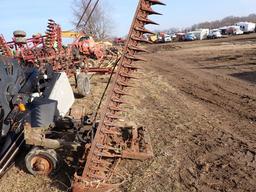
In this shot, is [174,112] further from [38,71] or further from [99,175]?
[99,175]

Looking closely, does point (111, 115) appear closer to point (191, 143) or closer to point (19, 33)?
point (191, 143)

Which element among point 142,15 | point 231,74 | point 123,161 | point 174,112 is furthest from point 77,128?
point 231,74

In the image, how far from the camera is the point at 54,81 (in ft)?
21.4

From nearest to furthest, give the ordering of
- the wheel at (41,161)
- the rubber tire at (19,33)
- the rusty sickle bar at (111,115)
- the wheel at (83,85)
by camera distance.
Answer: the rusty sickle bar at (111,115) < the wheel at (41,161) < the wheel at (83,85) < the rubber tire at (19,33)

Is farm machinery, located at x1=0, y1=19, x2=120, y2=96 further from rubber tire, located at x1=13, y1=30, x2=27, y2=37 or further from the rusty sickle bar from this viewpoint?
the rusty sickle bar

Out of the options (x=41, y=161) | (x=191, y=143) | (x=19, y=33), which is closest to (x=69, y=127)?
(x=41, y=161)

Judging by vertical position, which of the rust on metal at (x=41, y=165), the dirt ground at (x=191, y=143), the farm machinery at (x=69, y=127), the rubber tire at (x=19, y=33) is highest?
the rubber tire at (x=19, y=33)

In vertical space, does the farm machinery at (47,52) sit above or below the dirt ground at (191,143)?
above

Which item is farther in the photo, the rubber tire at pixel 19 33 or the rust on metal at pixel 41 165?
the rubber tire at pixel 19 33

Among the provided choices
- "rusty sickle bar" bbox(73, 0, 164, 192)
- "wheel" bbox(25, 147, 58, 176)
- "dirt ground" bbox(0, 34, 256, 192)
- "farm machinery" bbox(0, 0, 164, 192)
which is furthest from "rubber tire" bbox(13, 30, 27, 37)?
"rusty sickle bar" bbox(73, 0, 164, 192)

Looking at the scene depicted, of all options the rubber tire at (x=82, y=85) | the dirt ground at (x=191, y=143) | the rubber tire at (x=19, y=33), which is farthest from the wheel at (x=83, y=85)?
the rubber tire at (x=19, y=33)

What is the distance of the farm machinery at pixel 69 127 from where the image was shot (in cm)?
445

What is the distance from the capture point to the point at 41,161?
5031mm

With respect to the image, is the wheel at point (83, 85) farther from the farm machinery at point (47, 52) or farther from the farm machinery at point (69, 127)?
the farm machinery at point (69, 127)
